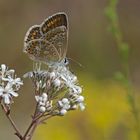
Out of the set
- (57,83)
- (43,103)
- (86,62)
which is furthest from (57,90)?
(86,62)

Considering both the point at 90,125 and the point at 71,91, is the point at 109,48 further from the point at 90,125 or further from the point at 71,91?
the point at 71,91

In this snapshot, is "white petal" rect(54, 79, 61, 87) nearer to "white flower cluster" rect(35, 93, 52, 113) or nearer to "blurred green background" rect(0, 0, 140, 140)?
"white flower cluster" rect(35, 93, 52, 113)

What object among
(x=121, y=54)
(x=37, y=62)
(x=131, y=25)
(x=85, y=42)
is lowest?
(x=37, y=62)

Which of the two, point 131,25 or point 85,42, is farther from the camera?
point 131,25

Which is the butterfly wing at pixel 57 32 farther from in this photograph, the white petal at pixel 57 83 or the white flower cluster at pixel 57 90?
the white petal at pixel 57 83

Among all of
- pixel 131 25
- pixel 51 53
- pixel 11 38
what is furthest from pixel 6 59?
pixel 51 53

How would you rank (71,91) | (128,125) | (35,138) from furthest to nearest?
(35,138), (128,125), (71,91)

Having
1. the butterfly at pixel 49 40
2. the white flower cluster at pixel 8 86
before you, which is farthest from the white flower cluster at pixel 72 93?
the white flower cluster at pixel 8 86
